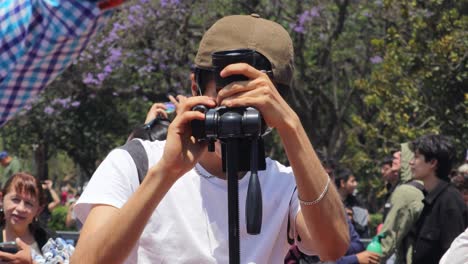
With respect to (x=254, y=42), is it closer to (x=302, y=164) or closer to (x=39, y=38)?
(x=302, y=164)

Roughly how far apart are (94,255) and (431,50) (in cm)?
1027

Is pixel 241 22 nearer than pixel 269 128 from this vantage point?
No

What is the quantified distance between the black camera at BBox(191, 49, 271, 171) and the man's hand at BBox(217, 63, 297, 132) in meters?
0.02

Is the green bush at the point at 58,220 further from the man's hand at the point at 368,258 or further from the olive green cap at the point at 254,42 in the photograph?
the olive green cap at the point at 254,42

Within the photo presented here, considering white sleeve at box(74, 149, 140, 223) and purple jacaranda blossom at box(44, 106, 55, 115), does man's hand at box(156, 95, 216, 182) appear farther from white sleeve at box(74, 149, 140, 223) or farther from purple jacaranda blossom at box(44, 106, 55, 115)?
purple jacaranda blossom at box(44, 106, 55, 115)

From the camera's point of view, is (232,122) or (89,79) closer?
(232,122)

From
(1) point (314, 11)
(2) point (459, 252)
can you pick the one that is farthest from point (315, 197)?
(1) point (314, 11)

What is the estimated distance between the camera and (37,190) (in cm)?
602

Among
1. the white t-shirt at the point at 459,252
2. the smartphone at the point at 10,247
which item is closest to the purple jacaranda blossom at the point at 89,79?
the smartphone at the point at 10,247

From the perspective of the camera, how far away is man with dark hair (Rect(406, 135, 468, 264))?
7.57 metres

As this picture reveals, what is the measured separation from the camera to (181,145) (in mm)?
Result: 2479

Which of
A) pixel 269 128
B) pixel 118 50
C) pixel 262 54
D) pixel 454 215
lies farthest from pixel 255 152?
pixel 118 50

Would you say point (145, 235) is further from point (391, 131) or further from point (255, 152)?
point (391, 131)

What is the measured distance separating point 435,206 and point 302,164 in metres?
5.31
